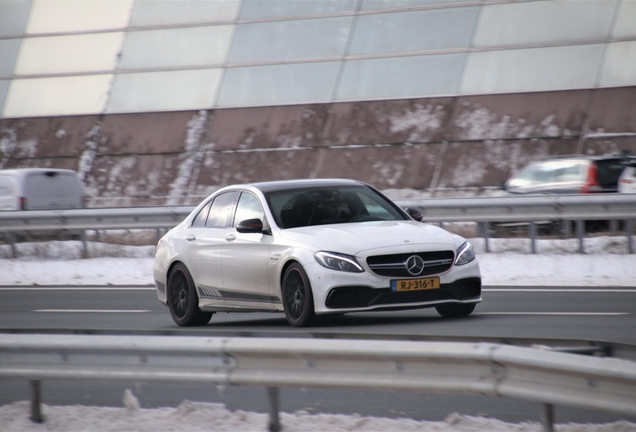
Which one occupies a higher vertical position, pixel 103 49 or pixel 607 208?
pixel 103 49

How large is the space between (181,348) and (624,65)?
794 inches

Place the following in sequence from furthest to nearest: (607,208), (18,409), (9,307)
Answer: (607,208) < (9,307) < (18,409)

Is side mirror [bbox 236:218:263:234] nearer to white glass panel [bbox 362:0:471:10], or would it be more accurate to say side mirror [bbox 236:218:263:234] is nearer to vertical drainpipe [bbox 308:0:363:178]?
vertical drainpipe [bbox 308:0:363:178]

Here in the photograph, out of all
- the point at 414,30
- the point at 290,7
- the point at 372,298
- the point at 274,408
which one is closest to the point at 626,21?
the point at 414,30

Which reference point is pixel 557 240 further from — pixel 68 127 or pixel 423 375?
pixel 68 127

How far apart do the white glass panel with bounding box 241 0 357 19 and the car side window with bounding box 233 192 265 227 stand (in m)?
16.7

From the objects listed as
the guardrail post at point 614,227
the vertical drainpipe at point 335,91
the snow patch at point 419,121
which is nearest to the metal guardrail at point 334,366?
the guardrail post at point 614,227

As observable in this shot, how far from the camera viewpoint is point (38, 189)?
23.6 meters

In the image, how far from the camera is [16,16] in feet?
106

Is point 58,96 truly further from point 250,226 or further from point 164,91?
point 250,226

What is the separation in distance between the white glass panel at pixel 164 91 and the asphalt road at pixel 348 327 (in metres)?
11.6

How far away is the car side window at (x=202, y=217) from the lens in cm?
1237

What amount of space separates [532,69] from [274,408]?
66.2 feet

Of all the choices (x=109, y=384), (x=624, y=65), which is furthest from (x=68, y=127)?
(x=109, y=384)
